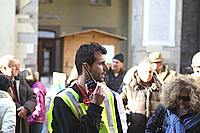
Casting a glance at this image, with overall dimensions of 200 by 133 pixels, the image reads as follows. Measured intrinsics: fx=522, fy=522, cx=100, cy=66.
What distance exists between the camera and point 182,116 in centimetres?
425

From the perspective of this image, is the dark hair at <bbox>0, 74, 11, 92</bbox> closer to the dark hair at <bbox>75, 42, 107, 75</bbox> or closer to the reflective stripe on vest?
the reflective stripe on vest

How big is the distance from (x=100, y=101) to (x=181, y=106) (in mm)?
1415

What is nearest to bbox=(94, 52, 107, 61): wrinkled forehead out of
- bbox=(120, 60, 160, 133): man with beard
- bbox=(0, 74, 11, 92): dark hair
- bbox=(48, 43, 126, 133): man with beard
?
bbox=(48, 43, 126, 133): man with beard

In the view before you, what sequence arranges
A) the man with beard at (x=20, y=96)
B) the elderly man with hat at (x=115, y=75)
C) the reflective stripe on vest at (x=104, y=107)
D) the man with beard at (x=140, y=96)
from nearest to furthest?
1. the reflective stripe on vest at (x=104, y=107)
2. the man with beard at (x=140, y=96)
3. the man with beard at (x=20, y=96)
4. the elderly man with hat at (x=115, y=75)

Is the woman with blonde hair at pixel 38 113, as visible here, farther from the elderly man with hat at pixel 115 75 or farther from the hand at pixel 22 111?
the elderly man with hat at pixel 115 75

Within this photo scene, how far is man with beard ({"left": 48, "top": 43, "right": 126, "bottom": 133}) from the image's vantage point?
2.98 m

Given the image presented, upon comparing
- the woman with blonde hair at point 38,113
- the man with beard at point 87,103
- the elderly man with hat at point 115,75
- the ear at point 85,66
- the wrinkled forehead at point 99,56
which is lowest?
the woman with blonde hair at point 38,113

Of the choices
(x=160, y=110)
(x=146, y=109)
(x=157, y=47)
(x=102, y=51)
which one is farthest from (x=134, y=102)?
(x=157, y=47)

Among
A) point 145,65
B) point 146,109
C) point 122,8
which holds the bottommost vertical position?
point 146,109

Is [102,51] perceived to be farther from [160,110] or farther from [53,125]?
[160,110]

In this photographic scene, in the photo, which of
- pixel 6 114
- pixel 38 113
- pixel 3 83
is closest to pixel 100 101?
pixel 6 114

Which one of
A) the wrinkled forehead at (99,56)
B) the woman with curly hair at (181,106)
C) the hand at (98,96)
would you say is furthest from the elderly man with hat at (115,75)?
the hand at (98,96)

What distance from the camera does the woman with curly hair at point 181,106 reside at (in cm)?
419

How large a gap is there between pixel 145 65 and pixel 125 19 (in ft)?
44.2
